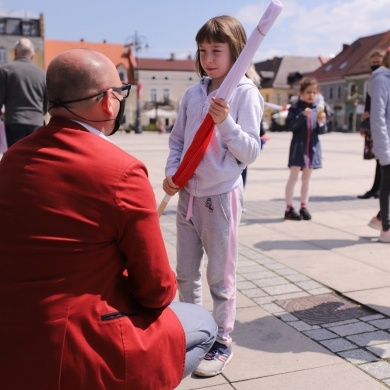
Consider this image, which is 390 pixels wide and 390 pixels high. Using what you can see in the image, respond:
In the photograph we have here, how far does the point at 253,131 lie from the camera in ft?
8.88

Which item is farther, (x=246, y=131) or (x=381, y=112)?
(x=381, y=112)

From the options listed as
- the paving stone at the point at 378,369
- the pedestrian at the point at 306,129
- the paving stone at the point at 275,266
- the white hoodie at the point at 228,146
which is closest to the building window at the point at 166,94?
the pedestrian at the point at 306,129

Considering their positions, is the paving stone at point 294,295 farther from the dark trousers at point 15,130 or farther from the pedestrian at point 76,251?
the dark trousers at point 15,130

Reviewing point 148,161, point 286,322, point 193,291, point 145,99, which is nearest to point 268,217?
point 286,322

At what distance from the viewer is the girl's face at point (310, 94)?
6.63m

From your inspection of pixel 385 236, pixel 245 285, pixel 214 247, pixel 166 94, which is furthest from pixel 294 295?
pixel 166 94

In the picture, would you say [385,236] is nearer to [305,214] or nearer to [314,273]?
[314,273]

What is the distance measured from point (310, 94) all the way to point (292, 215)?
151cm

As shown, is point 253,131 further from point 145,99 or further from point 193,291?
point 145,99

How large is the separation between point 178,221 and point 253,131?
64 centimetres

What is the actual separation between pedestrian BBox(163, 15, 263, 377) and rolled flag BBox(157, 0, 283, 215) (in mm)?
70

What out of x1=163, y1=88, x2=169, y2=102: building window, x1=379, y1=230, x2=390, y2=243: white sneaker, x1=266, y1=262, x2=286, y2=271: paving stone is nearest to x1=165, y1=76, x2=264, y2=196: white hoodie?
x1=266, y1=262, x2=286, y2=271: paving stone

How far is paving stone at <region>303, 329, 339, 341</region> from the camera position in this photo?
3.26 m

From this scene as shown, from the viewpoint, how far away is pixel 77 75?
1.67 meters
